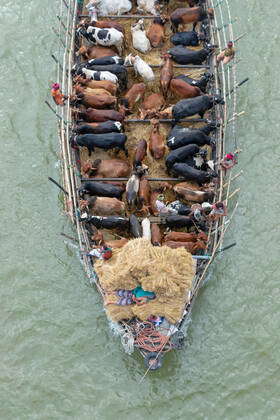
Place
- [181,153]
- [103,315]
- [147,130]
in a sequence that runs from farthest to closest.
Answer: [147,130] < [181,153] < [103,315]

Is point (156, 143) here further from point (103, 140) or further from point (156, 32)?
point (156, 32)

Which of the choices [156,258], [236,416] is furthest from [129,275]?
[236,416]

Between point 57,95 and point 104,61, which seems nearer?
point 57,95

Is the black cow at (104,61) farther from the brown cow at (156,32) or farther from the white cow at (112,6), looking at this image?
the white cow at (112,6)

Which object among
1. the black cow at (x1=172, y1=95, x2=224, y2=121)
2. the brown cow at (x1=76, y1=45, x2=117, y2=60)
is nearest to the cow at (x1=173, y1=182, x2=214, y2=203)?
the black cow at (x1=172, y1=95, x2=224, y2=121)

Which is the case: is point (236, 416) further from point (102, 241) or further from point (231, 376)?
point (102, 241)

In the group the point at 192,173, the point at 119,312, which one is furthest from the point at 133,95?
the point at 119,312
